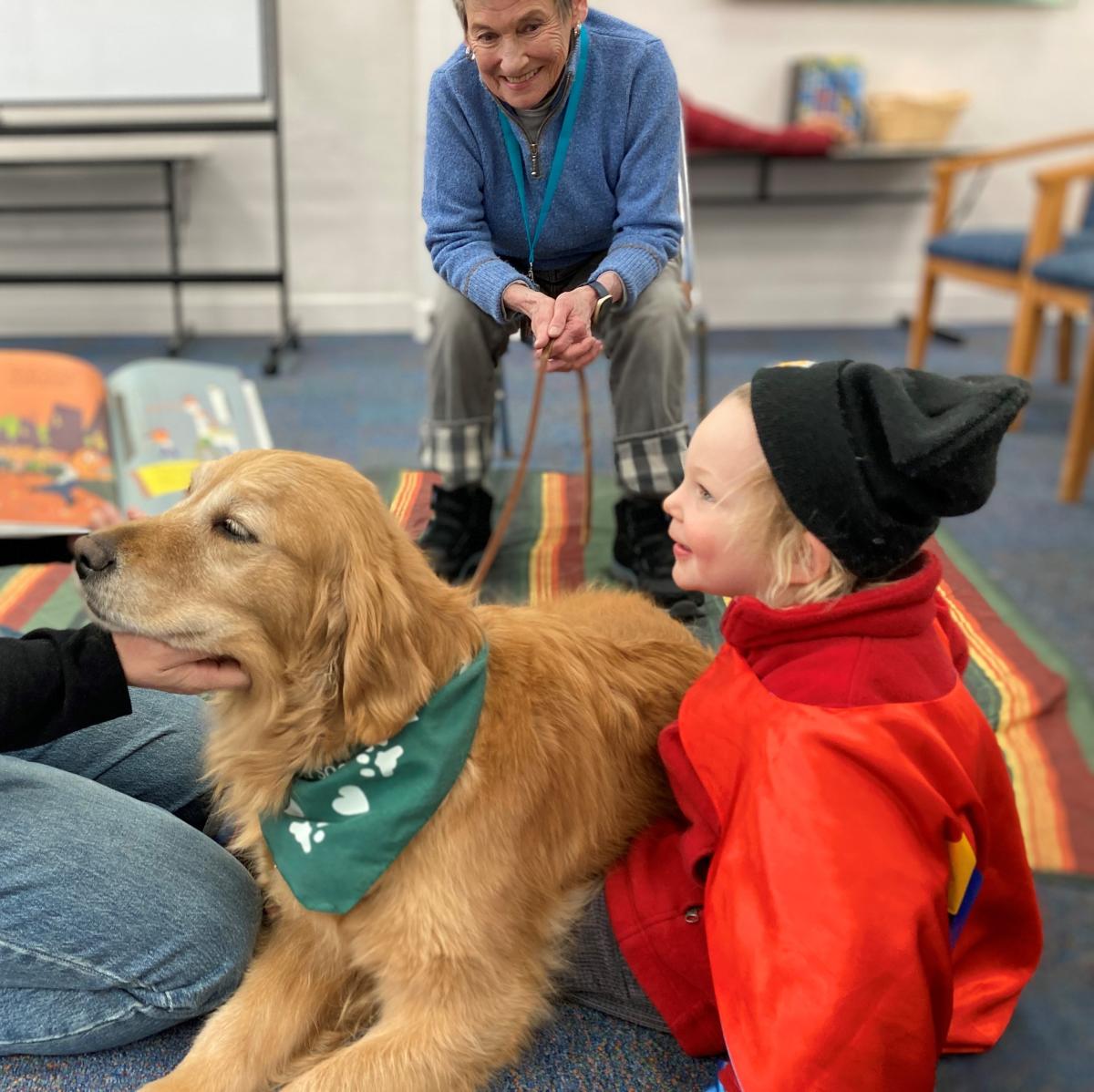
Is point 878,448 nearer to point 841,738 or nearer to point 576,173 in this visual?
point 841,738

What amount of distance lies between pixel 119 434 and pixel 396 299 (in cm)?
122

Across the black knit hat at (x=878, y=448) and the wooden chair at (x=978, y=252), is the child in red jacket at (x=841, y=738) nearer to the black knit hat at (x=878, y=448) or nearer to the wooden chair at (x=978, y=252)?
the black knit hat at (x=878, y=448)

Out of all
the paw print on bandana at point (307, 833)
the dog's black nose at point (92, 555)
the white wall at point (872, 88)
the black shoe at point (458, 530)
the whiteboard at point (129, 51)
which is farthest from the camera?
the white wall at point (872, 88)

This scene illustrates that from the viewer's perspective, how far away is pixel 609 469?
184cm

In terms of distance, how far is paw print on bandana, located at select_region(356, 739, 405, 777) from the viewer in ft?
3.75

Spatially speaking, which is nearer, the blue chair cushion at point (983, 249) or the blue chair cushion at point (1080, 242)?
the blue chair cushion at point (983, 249)

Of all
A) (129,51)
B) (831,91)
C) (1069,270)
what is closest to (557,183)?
(129,51)

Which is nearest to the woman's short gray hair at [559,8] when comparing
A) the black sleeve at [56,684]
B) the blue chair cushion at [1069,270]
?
the black sleeve at [56,684]

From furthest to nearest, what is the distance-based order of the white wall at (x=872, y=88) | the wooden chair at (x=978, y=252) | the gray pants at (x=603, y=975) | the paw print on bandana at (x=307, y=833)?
the white wall at (x=872, y=88), the wooden chair at (x=978, y=252), the gray pants at (x=603, y=975), the paw print on bandana at (x=307, y=833)

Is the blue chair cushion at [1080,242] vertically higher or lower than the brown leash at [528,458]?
higher

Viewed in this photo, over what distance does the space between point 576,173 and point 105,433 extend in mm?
2064

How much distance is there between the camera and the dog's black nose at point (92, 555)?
1062mm

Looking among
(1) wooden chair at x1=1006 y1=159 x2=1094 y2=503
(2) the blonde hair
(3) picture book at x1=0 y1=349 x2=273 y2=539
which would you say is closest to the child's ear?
(2) the blonde hair

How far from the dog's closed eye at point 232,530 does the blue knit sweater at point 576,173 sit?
1.35ft
